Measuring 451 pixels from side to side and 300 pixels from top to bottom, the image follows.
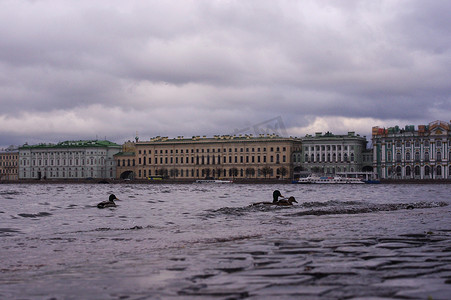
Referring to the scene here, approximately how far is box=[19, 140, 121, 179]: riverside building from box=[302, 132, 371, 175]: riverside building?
4928cm

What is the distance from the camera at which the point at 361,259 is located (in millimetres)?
9344

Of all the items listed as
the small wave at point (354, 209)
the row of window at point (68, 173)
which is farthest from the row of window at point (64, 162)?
the small wave at point (354, 209)

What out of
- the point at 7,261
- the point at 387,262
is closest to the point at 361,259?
the point at 387,262

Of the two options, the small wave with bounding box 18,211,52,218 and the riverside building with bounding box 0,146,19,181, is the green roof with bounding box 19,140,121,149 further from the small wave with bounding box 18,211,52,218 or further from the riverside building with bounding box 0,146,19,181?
the small wave with bounding box 18,211,52,218

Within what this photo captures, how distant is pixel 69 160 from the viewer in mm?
159750

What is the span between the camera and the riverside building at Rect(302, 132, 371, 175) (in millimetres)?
134375

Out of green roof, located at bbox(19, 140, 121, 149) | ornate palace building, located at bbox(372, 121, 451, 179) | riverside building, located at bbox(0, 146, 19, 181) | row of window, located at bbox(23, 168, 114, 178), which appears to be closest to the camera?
ornate palace building, located at bbox(372, 121, 451, 179)

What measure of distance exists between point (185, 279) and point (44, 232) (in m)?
9.24

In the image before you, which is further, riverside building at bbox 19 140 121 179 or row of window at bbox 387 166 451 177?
riverside building at bbox 19 140 121 179

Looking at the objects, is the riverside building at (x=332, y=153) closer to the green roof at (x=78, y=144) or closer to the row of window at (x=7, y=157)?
the green roof at (x=78, y=144)

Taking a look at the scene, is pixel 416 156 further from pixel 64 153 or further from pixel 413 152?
pixel 64 153

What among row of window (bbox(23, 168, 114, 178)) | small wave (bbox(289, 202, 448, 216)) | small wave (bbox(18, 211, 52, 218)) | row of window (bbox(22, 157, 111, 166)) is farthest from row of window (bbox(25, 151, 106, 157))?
small wave (bbox(18, 211, 52, 218))

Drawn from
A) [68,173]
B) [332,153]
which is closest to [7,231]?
[332,153]

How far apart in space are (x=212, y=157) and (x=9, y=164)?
60.8 metres
